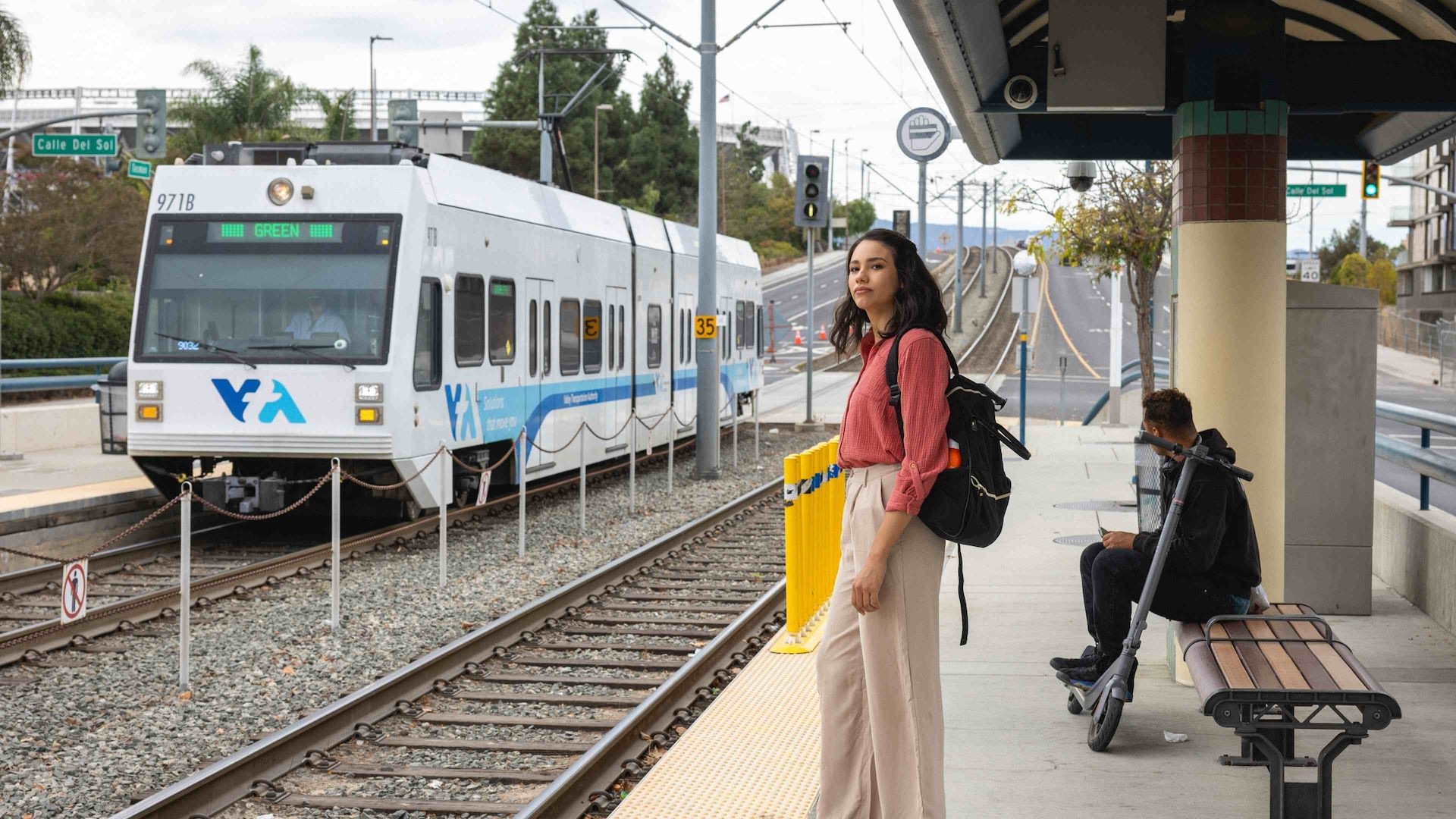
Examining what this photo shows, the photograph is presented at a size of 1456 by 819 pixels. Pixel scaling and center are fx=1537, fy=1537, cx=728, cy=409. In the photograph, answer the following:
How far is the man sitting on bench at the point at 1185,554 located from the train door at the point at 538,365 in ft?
33.1

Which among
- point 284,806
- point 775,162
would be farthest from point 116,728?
point 775,162

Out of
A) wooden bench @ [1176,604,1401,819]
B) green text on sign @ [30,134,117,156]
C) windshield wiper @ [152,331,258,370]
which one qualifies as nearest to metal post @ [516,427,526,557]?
windshield wiper @ [152,331,258,370]

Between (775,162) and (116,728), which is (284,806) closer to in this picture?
(116,728)

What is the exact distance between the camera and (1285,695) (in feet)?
15.6

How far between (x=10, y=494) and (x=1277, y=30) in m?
12.7

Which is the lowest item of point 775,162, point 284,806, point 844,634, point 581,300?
point 284,806

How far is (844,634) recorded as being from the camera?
472 centimetres

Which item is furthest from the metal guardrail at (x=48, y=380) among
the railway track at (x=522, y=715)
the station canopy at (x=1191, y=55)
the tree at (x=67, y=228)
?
the station canopy at (x=1191, y=55)

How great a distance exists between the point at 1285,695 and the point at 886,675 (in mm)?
1260

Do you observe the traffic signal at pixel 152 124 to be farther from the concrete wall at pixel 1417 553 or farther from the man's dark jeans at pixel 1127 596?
the man's dark jeans at pixel 1127 596

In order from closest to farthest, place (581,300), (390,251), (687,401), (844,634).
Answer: (844,634) → (390,251) → (581,300) → (687,401)

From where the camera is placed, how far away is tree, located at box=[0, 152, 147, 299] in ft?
101

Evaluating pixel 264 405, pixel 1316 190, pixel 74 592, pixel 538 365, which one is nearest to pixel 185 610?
pixel 74 592

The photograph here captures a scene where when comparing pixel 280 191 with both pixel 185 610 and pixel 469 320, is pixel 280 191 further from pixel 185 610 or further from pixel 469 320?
pixel 185 610
